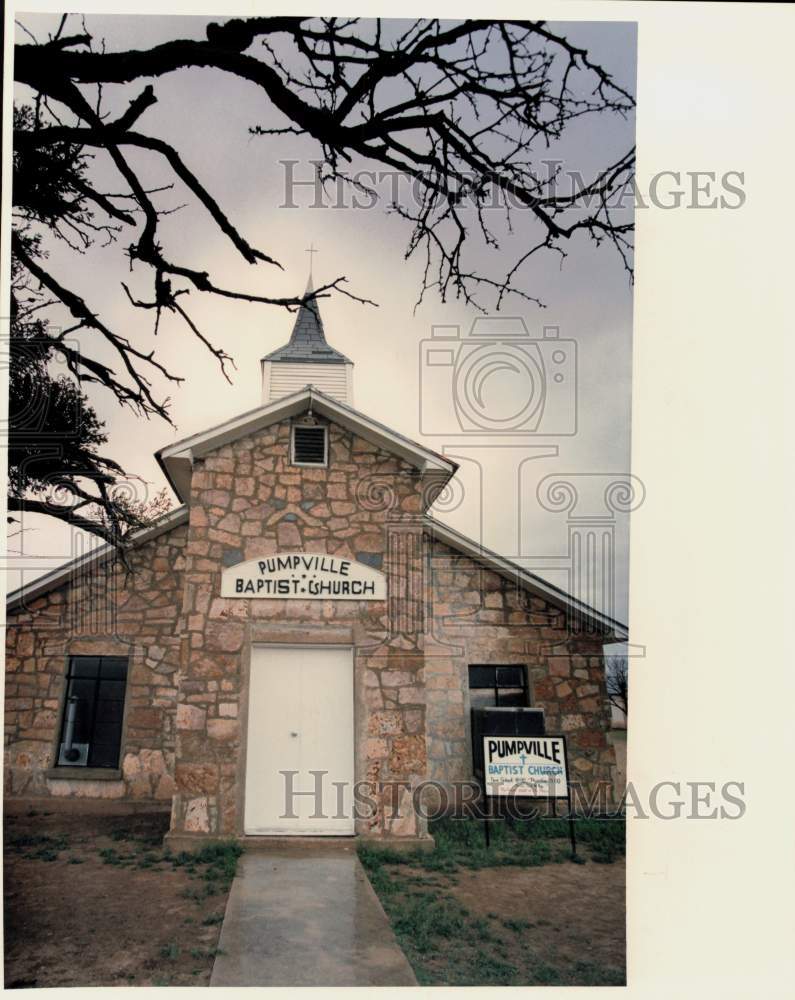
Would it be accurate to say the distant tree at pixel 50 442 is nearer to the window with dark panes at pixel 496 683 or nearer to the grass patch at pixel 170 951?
the grass patch at pixel 170 951

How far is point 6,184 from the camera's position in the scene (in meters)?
4.52

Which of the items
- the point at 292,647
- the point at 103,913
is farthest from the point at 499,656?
the point at 103,913

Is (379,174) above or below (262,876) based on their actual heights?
above

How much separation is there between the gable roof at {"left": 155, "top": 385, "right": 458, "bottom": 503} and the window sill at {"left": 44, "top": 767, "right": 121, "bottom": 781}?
282 cm

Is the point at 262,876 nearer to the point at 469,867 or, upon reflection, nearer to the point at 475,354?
the point at 469,867

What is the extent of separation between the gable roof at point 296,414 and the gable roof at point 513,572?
25.5 inches

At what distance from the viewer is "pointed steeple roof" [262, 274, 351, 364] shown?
8.84 meters

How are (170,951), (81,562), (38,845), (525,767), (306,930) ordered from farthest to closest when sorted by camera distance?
(81,562), (525,767), (38,845), (306,930), (170,951)

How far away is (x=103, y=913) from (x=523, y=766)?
316cm

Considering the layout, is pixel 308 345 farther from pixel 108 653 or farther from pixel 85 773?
pixel 85 773

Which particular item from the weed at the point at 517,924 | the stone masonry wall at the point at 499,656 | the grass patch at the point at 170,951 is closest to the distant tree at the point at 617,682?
the stone masonry wall at the point at 499,656

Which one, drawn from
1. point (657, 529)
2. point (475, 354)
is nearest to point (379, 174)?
point (475, 354)

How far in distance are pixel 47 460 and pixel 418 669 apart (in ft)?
10.2

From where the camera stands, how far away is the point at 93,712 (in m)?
8.38
